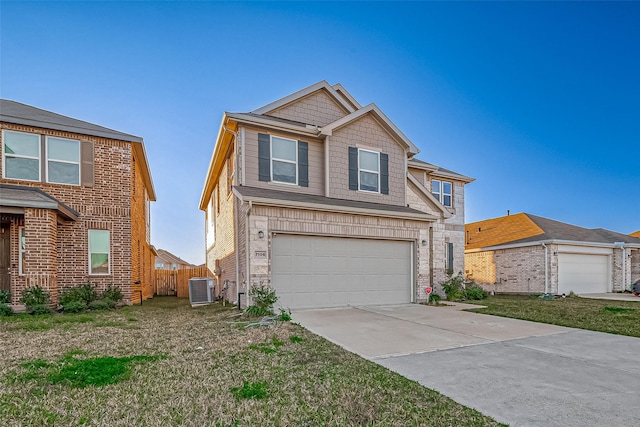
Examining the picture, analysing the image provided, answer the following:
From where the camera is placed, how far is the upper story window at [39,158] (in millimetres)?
10195

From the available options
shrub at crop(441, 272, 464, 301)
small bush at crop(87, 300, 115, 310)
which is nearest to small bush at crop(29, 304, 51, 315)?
small bush at crop(87, 300, 115, 310)

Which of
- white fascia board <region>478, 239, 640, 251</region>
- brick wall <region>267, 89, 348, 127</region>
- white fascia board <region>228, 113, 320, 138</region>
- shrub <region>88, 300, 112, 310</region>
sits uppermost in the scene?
brick wall <region>267, 89, 348, 127</region>

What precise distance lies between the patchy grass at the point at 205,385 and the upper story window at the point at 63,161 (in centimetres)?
623

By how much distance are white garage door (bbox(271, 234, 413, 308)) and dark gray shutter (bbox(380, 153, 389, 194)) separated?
82.8 inches

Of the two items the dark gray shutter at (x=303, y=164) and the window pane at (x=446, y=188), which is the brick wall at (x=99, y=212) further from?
the window pane at (x=446, y=188)

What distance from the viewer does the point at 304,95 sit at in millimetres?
12336

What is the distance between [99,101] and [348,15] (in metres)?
10.6

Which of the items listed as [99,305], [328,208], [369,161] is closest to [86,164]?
[99,305]

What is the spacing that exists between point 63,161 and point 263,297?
7836 mm

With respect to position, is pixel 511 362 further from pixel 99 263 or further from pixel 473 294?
pixel 99 263

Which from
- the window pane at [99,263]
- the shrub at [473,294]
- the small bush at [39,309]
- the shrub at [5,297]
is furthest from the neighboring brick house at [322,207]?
the shrub at [5,297]

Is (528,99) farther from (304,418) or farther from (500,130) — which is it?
(304,418)

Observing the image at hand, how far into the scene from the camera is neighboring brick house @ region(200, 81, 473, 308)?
32.6 ft

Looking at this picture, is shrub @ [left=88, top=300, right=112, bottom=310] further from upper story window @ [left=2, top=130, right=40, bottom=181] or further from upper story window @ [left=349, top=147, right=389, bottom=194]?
upper story window @ [left=349, top=147, right=389, bottom=194]
